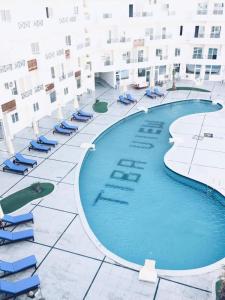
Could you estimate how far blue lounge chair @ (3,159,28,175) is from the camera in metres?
26.0

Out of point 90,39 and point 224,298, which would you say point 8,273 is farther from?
point 90,39

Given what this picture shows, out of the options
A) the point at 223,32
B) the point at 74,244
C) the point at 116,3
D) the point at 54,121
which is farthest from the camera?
the point at 223,32

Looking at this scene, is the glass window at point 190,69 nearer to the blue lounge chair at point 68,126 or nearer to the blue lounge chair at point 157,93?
the blue lounge chair at point 157,93

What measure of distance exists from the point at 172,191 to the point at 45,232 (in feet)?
32.9

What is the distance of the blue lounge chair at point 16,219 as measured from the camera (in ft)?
65.6

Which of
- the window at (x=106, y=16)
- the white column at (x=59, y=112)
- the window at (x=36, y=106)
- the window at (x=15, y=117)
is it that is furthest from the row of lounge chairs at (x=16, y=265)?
the window at (x=106, y=16)

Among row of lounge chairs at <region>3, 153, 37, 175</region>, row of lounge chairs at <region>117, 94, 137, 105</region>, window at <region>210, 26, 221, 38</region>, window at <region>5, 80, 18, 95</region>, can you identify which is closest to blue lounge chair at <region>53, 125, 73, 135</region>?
window at <region>5, 80, 18, 95</region>

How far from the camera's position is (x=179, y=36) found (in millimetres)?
47250

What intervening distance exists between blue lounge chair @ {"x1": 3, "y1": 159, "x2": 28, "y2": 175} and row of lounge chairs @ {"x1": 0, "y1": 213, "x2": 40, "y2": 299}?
6.15 metres

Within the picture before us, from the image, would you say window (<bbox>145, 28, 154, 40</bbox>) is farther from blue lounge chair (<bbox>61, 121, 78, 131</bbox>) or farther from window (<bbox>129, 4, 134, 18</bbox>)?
blue lounge chair (<bbox>61, 121, 78, 131</bbox>)

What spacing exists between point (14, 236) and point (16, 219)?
156cm

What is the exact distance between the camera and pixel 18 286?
15656 millimetres

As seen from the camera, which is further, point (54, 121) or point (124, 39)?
point (124, 39)

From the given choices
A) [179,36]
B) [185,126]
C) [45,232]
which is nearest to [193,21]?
[179,36]
